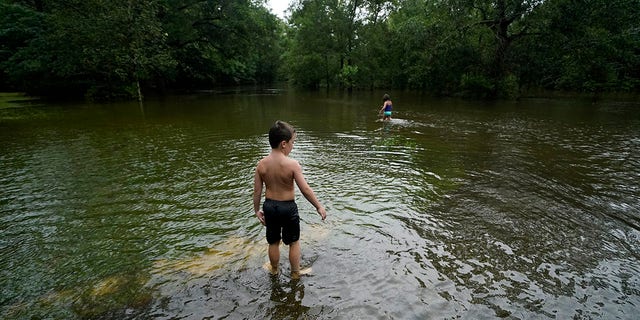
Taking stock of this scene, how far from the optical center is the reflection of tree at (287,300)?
3.53 meters

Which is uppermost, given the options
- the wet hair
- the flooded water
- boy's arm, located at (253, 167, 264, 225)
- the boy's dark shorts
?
the wet hair

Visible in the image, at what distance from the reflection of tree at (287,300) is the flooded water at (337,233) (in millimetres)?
21

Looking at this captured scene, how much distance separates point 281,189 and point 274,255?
89 cm

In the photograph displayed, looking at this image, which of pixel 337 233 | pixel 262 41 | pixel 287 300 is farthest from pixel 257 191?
pixel 262 41

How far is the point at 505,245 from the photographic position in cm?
498

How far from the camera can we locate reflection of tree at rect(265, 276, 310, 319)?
3.53 m

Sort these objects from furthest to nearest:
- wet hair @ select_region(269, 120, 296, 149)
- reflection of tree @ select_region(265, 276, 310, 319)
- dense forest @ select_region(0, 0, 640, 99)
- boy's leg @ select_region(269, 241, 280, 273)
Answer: dense forest @ select_region(0, 0, 640, 99)
boy's leg @ select_region(269, 241, 280, 273)
wet hair @ select_region(269, 120, 296, 149)
reflection of tree @ select_region(265, 276, 310, 319)

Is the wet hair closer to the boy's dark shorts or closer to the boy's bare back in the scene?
the boy's bare back

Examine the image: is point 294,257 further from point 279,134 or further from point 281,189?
point 279,134

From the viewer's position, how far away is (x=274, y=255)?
4137mm

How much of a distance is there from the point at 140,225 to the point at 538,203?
7.45 meters

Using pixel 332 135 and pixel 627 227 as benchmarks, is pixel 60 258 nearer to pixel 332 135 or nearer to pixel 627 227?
pixel 627 227

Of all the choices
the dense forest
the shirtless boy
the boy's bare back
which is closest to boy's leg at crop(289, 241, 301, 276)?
the shirtless boy

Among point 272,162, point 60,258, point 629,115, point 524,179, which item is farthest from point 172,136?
point 629,115
